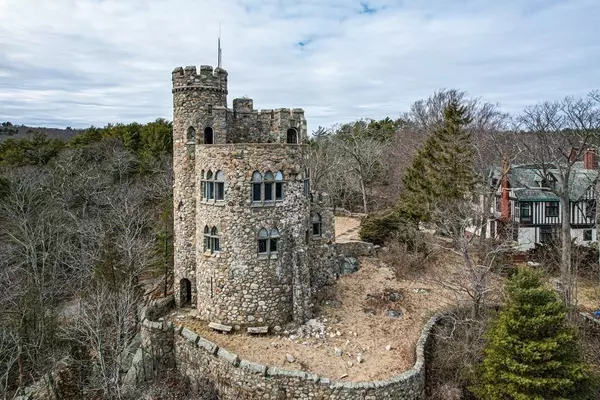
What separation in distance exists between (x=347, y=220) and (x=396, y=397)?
24952 millimetres

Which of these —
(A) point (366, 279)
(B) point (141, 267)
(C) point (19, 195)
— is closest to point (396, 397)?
(A) point (366, 279)

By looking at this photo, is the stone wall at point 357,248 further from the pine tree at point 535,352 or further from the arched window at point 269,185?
the pine tree at point 535,352

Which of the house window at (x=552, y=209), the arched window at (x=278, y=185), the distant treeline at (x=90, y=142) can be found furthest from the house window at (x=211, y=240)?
the distant treeline at (x=90, y=142)

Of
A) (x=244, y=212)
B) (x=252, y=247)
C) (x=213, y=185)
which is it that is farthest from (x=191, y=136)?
(x=252, y=247)

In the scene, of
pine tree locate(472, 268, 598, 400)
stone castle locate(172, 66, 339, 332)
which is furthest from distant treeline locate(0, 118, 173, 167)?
pine tree locate(472, 268, 598, 400)

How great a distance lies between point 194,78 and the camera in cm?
1861

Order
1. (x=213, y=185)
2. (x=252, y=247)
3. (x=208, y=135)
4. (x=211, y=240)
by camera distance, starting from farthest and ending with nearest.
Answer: (x=208, y=135)
(x=211, y=240)
(x=213, y=185)
(x=252, y=247)

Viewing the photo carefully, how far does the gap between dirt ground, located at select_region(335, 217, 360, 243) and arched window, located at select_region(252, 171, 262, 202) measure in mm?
12641

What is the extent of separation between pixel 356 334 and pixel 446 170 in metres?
15.5

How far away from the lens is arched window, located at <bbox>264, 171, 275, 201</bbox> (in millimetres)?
17297

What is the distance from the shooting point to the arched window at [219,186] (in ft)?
57.0

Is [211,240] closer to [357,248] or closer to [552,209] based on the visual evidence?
[357,248]

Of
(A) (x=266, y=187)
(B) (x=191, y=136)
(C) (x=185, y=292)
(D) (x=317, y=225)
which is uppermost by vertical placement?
(B) (x=191, y=136)

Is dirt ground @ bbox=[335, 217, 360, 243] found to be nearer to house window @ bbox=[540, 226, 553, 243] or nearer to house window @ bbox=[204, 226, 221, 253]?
house window @ bbox=[204, 226, 221, 253]
